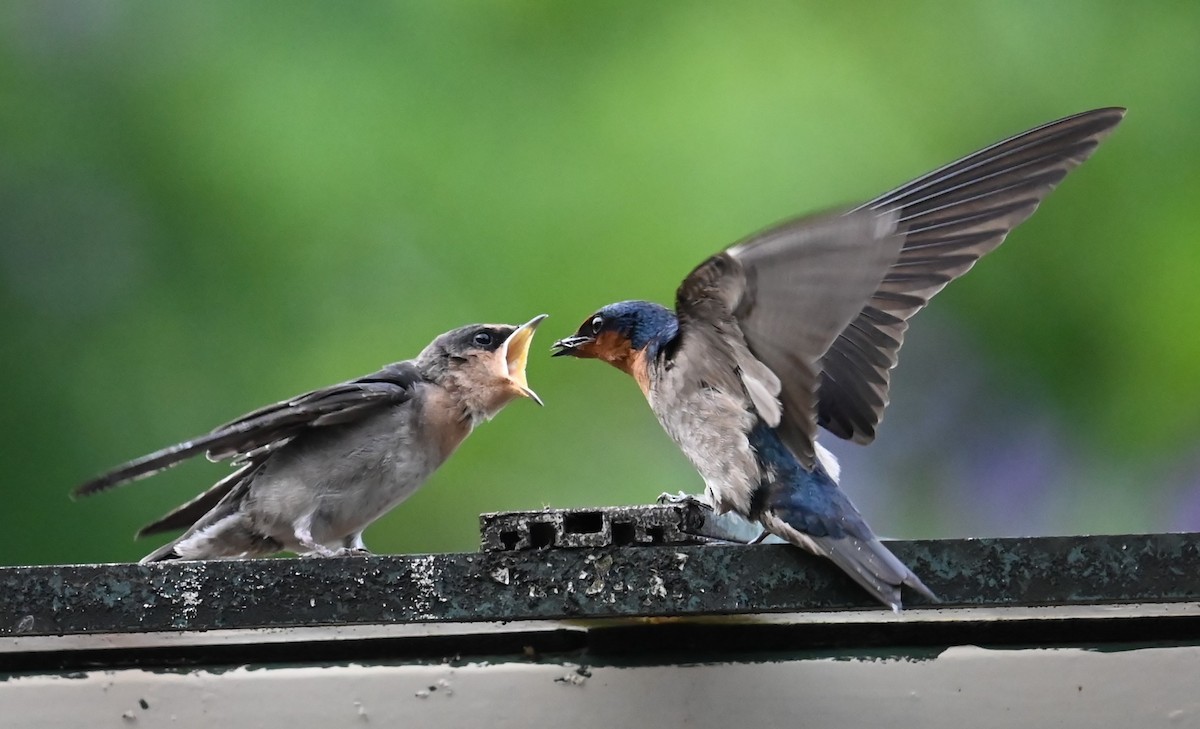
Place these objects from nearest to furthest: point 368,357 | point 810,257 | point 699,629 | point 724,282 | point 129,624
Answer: point 129,624
point 699,629
point 810,257
point 724,282
point 368,357

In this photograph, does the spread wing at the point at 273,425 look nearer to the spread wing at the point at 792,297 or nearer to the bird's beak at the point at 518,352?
the bird's beak at the point at 518,352

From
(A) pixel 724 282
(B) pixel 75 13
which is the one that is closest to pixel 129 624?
(A) pixel 724 282

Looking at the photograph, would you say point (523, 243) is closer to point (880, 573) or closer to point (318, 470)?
point (318, 470)

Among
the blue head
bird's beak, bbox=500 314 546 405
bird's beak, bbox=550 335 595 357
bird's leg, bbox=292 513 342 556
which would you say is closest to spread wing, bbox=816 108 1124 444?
the blue head

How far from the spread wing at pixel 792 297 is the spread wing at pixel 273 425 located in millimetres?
874

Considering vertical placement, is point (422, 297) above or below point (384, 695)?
above

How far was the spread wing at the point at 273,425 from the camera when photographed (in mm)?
2633

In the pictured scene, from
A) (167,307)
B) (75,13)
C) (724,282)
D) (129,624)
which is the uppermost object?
(75,13)

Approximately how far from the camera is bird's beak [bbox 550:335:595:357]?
323cm

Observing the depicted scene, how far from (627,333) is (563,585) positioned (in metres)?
1.33

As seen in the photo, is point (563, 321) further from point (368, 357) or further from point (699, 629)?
point (699, 629)

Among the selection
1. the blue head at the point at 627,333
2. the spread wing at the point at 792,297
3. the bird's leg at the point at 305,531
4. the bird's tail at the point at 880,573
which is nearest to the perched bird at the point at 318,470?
the bird's leg at the point at 305,531

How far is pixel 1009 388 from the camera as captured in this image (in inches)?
193

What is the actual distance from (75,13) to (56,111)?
443mm
